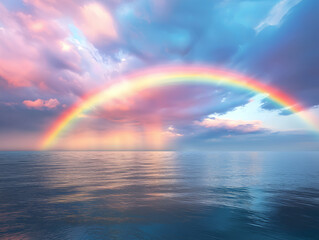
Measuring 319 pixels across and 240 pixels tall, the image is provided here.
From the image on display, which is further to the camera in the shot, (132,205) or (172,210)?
(132,205)

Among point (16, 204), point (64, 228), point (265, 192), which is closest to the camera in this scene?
point (64, 228)

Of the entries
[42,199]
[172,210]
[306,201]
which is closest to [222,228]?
[172,210]

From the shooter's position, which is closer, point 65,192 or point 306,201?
point 306,201

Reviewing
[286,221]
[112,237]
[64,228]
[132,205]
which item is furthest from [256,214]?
[64,228]

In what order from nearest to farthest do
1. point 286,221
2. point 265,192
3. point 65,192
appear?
point 286,221 < point 65,192 < point 265,192

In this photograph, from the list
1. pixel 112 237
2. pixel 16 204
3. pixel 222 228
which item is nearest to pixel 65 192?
pixel 16 204

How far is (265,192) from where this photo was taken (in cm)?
2597

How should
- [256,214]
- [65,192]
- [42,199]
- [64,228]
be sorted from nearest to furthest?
[64,228], [256,214], [42,199], [65,192]

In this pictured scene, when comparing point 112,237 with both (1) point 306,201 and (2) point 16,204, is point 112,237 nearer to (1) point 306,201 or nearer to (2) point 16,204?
(2) point 16,204

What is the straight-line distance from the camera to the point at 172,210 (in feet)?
57.7

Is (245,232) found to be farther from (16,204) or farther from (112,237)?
(16,204)

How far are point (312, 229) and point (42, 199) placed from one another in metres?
27.0

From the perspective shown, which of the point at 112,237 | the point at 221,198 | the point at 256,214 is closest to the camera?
the point at 112,237

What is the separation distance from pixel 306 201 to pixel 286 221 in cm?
897
